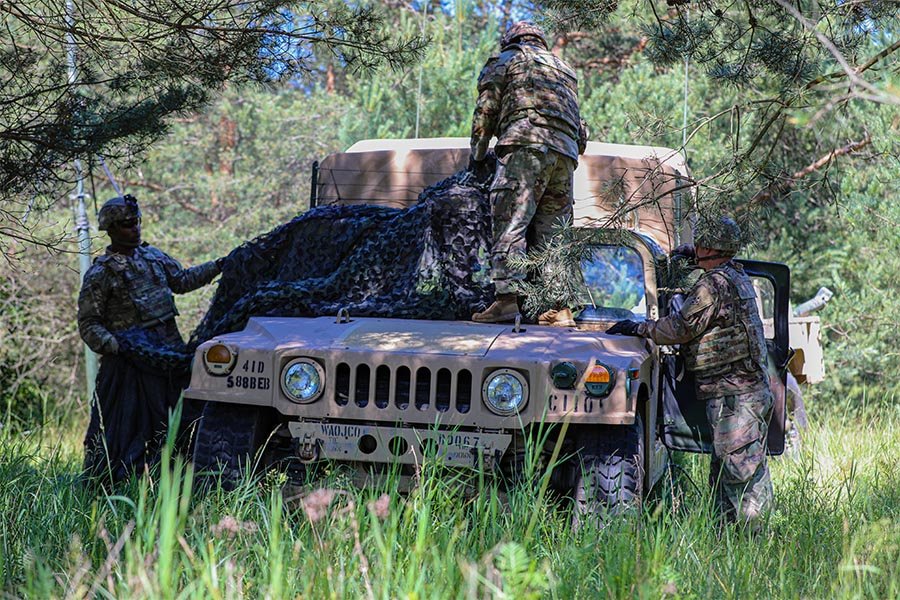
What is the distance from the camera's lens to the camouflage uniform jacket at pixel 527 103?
5.98 metres

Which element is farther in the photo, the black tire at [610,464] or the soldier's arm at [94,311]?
the soldier's arm at [94,311]

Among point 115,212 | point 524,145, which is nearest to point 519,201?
point 524,145

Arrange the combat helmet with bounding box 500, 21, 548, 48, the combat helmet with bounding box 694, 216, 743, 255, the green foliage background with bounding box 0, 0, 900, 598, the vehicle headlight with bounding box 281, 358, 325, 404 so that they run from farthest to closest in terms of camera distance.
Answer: the combat helmet with bounding box 500, 21, 548, 48 → the combat helmet with bounding box 694, 216, 743, 255 → the vehicle headlight with bounding box 281, 358, 325, 404 → the green foliage background with bounding box 0, 0, 900, 598

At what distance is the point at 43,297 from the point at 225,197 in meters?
7.45

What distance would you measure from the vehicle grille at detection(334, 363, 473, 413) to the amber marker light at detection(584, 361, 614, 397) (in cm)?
50

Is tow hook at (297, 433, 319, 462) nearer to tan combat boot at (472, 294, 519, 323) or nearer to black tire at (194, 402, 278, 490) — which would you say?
black tire at (194, 402, 278, 490)

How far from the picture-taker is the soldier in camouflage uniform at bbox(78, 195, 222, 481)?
646 cm

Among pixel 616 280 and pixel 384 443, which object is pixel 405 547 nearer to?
pixel 384 443

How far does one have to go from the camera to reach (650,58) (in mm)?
6000

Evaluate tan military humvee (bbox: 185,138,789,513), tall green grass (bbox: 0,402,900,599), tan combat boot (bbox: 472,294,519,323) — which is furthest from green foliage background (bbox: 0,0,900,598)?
tan combat boot (bbox: 472,294,519,323)

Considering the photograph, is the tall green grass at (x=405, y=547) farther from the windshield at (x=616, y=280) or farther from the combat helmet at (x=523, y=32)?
the combat helmet at (x=523, y=32)

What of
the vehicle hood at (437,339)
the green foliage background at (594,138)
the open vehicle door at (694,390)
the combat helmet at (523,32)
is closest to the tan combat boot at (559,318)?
the vehicle hood at (437,339)

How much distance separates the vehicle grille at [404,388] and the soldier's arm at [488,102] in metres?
1.56

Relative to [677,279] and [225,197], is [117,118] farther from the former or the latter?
[225,197]
